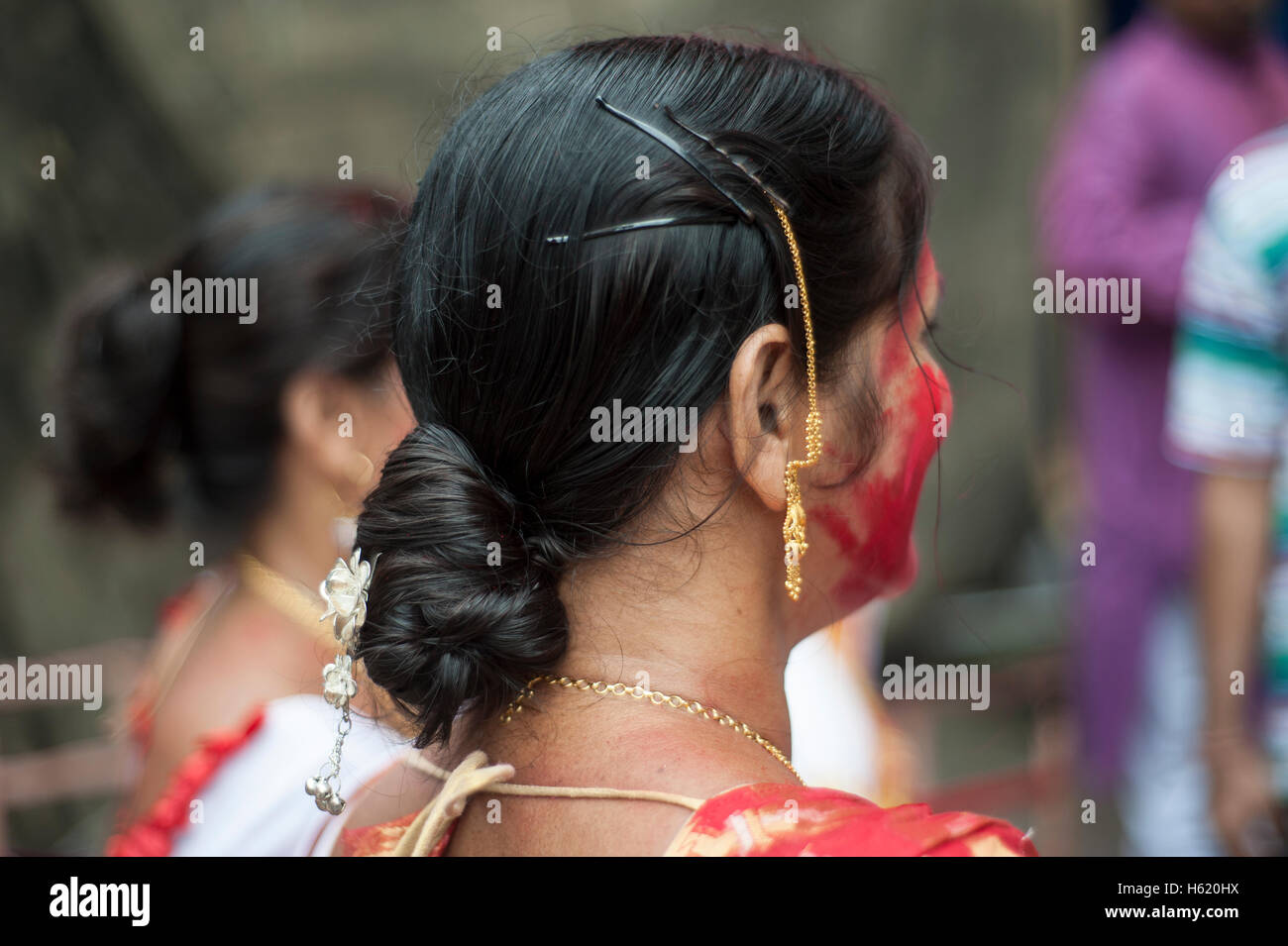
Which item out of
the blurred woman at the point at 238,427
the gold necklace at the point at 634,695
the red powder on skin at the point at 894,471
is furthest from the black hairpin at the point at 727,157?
the blurred woman at the point at 238,427

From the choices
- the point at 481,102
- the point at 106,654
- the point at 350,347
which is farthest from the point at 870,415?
the point at 106,654

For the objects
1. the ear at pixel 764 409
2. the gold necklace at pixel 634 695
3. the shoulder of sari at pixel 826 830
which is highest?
the ear at pixel 764 409

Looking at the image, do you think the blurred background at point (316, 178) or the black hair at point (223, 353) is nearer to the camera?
the black hair at point (223, 353)

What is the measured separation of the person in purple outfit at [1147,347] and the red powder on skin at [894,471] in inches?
75.3

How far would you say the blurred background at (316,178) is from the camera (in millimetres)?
3873

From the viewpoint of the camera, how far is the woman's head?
3.68 ft

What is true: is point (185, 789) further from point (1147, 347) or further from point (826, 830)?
point (1147, 347)

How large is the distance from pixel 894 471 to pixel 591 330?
401mm

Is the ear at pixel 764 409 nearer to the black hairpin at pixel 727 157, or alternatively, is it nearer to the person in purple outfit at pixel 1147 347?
the black hairpin at pixel 727 157

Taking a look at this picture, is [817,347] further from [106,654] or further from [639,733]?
[106,654]

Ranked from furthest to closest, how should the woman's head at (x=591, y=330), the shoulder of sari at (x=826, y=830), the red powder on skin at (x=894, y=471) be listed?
the red powder on skin at (x=894, y=471), the woman's head at (x=591, y=330), the shoulder of sari at (x=826, y=830)
